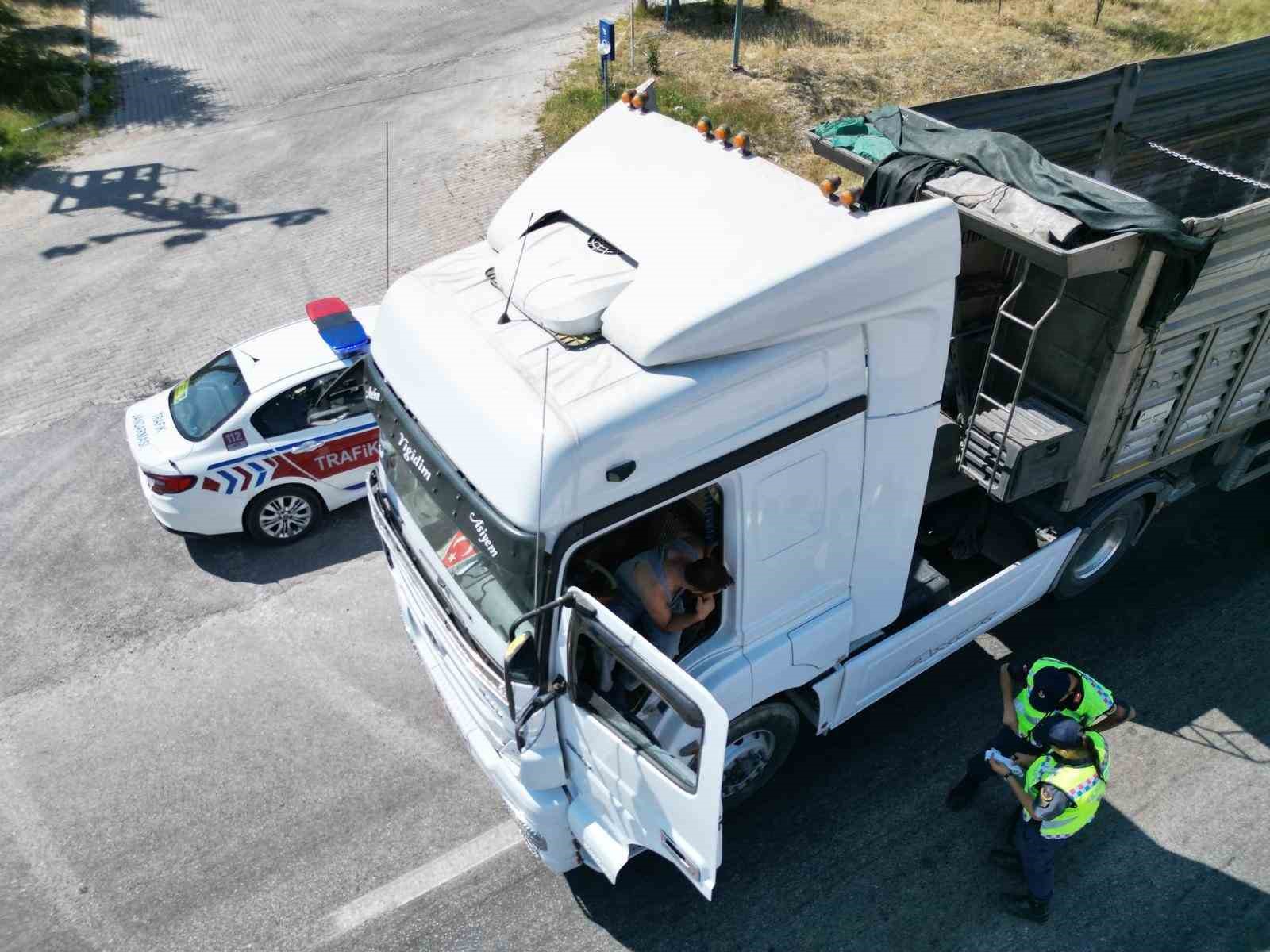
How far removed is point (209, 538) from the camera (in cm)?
785

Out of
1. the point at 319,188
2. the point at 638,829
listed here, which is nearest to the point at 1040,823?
the point at 638,829

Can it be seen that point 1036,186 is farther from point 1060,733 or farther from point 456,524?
point 456,524

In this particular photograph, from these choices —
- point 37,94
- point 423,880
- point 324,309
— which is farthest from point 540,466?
point 37,94

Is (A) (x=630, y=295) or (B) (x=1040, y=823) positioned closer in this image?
(A) (x=630, y=295)

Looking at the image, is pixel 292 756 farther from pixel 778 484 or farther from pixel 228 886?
pixel 778 484

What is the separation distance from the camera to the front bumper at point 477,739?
4.46 m

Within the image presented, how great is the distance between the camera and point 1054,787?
456 cm

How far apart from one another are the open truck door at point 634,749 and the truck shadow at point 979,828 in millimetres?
874

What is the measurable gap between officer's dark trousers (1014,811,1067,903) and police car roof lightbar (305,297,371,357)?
571cm

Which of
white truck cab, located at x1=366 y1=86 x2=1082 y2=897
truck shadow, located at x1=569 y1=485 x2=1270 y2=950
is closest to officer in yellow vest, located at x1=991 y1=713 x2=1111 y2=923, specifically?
truck shadow, located at x1=569 y1=485 x2=1270 y2=950

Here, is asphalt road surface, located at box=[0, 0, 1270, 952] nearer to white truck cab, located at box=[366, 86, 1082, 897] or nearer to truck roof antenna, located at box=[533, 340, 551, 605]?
Answer: white truck cab, located at box=[366, 86, 1082, 897]

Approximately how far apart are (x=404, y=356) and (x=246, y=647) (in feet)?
11.2

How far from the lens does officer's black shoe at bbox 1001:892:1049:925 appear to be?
16.1 feet

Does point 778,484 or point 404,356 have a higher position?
point 404,356
